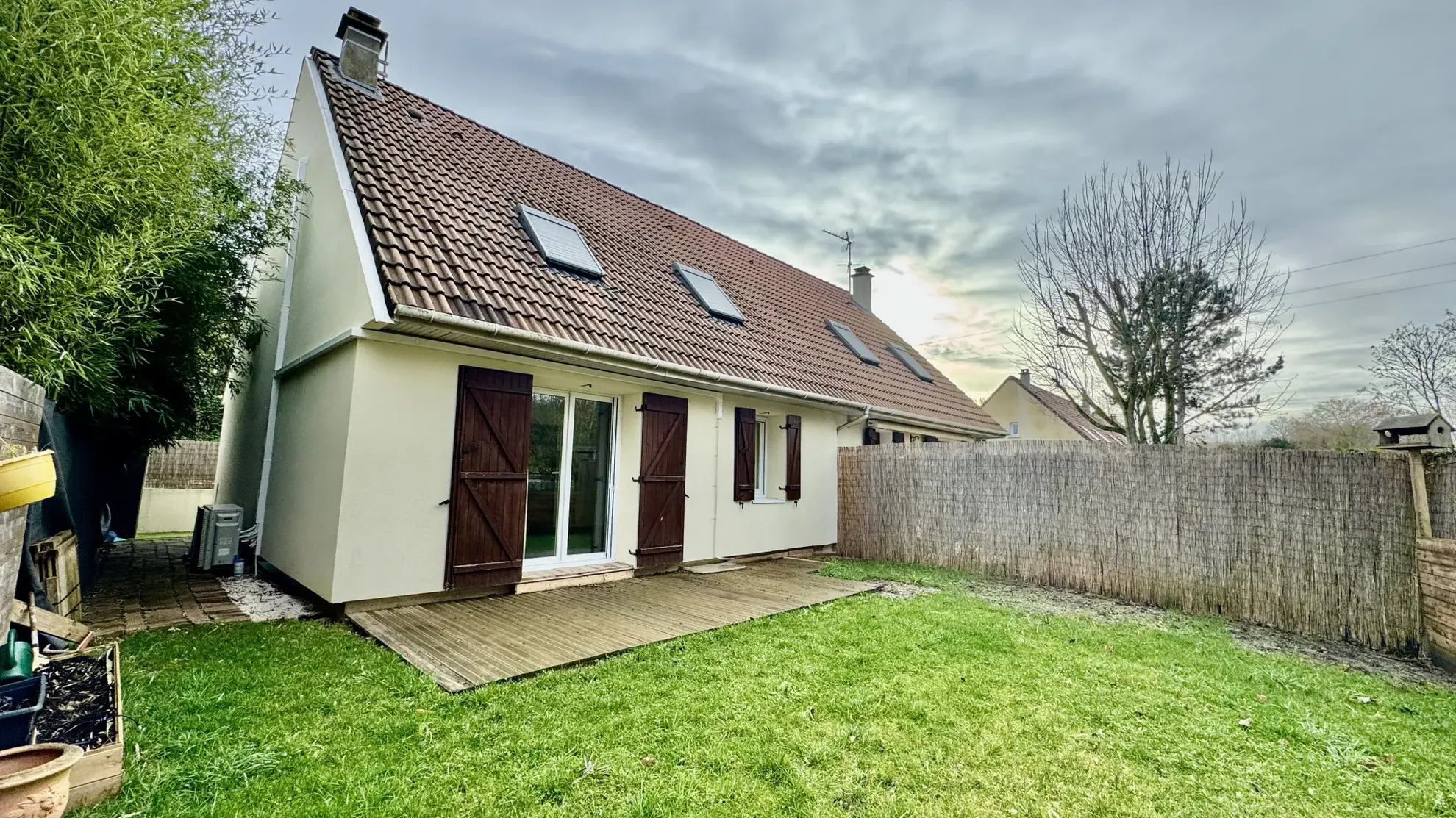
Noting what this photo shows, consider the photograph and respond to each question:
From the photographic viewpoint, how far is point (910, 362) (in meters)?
13.8

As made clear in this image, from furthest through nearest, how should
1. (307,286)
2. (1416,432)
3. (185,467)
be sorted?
(185,467) < (307,286) < (1416,432)

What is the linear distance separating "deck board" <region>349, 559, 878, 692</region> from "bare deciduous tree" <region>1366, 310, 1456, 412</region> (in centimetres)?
1835

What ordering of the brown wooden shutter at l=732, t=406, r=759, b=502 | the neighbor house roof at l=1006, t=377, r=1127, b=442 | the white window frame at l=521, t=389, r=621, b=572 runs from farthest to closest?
the neighbor house roof at l=1006, t=377, r=1127, b=442 → the brown wooden shutter at l=732, t=406, r=759, b=502 → the white window frame at l=521, t=389, r=621, b=572

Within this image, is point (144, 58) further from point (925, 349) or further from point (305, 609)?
point (925, 349)

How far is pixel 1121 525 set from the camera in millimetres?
6188

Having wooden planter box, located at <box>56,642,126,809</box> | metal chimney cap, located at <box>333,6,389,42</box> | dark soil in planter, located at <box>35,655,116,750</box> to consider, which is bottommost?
wooden planter box, located at <box>56,642,126,809</box>

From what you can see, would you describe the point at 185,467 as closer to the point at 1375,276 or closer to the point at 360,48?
the point at 360,48

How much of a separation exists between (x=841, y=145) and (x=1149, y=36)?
4393 millimetres

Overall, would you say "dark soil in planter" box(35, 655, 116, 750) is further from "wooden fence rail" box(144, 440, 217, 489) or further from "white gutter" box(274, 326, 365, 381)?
"wooden fence rail" box(144, 440, 217, 489)

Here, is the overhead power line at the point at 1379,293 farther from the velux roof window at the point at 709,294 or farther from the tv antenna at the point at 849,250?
the velux roof window at the point at 709,294

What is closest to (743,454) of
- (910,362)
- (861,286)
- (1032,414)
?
(910,362)

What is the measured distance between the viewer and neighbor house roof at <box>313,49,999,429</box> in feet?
17.5

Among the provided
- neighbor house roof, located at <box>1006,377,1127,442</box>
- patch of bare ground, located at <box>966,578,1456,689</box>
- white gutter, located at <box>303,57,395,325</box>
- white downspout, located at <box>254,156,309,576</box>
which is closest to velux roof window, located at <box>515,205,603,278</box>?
white gutter, located at <box>303,57,395,325</box>

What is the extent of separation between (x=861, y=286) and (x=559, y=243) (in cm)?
1043
